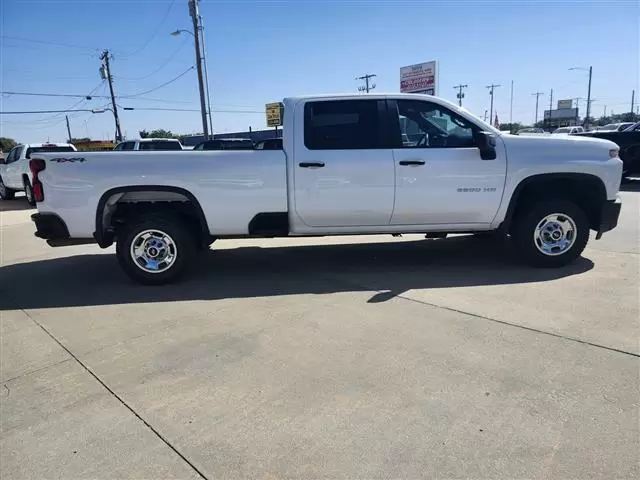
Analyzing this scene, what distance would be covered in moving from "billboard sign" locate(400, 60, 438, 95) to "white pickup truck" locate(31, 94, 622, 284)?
26360 mm

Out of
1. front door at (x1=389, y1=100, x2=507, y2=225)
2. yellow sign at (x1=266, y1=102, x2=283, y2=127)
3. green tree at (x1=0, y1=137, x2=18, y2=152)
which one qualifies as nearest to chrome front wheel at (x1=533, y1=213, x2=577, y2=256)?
front door at (x1=389, y1=100, x2=507, y2=225)

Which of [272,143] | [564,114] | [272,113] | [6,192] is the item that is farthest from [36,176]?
[564,114]

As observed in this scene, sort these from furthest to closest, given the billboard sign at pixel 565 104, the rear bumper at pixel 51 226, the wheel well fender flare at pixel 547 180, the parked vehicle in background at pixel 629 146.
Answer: the billboard sign at pixel 565 104 → the parked vehicle in background at pixel 629 146 → the wheel well fender flare at pixel 547 180 → the rear bumper at pixel 51 226

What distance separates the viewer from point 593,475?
2250 mm

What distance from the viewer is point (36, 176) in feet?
16.7

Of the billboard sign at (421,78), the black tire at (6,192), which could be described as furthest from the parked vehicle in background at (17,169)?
the billboard sign at (421,78)

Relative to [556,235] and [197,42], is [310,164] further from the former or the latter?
[197,42]

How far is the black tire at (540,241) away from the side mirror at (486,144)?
0.86 m

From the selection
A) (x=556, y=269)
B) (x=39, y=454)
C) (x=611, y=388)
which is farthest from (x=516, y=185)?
(x=39, y=454)

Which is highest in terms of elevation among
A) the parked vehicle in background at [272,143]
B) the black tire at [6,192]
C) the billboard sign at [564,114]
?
the billboard sign at [564,114]

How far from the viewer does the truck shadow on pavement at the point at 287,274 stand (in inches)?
202

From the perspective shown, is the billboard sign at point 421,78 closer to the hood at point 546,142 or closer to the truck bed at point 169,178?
the hood at point 546,142

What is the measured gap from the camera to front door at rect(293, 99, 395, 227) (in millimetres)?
5215

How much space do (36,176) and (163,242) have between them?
4.79ft
